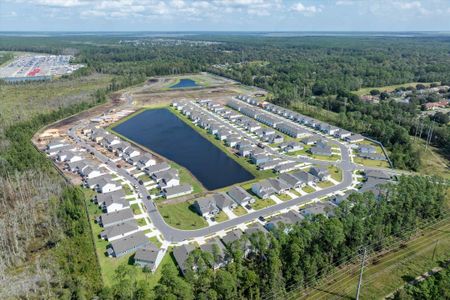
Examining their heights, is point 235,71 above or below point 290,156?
above

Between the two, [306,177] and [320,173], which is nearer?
[306,177]

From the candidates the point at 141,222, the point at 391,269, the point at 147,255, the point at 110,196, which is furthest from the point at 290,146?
the point at 147,255

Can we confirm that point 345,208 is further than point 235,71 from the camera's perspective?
No

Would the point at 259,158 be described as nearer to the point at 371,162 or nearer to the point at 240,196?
the point at 240,196

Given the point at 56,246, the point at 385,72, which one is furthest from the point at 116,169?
the point at 385,72

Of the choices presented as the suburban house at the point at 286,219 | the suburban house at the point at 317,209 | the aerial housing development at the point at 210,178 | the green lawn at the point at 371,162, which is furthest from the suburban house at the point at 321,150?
the suburban house at the point at 286,219

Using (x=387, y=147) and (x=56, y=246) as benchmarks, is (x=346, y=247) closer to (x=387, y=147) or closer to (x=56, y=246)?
(x=56, y=246)
